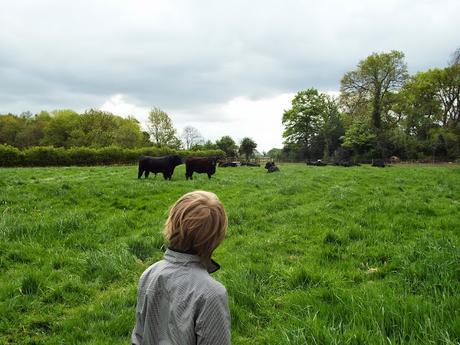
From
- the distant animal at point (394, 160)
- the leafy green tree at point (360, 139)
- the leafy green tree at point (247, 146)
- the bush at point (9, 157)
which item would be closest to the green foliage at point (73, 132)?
the leafy green tree at point (247, 146)

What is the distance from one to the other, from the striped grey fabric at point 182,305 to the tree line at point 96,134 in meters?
55.3

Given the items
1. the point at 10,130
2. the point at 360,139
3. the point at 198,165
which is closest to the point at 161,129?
the point at 10,130

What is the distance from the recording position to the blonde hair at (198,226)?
2291 mm

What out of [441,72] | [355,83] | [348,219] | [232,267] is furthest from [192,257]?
[441,72]

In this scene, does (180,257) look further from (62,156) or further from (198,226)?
(62,156)

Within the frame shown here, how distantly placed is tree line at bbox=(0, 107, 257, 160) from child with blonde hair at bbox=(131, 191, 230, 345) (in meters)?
55.2

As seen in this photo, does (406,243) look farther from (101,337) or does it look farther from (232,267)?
(101,337)

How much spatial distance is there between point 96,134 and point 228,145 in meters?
23.4

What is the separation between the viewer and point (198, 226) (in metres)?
2.29

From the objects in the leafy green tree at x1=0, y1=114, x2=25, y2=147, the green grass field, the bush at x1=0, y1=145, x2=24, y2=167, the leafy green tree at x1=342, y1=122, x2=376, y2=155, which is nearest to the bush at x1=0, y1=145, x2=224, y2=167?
the bush at x1=0, y1=145, x2=24, y2=167

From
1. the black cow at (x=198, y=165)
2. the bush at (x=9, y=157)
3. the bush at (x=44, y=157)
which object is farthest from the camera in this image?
the bush at (x=44, y=157)

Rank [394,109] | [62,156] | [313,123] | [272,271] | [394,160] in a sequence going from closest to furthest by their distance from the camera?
[272,271]
[62,156]
[394,160]
[394,109]
[313,123]

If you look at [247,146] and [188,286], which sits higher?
[247,146]

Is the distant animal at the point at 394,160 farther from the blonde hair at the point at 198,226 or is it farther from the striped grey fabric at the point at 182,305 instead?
the striped grey fabric at the point at 182,305
